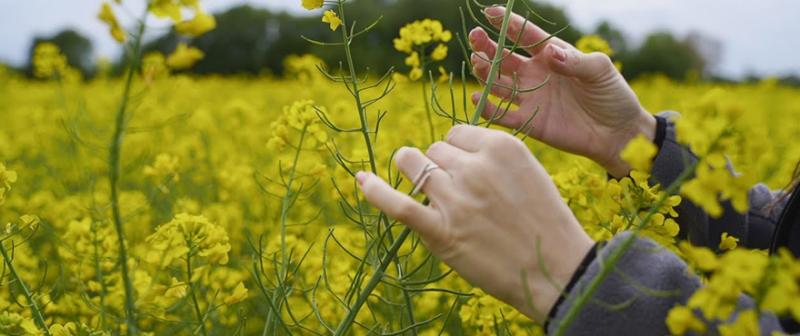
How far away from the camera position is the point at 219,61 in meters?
24.7

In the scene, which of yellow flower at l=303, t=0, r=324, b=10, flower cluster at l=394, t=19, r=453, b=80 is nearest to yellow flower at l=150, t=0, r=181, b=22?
yellow flower at l=303, t=0, r=324, b=10

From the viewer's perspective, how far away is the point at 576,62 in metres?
1.49

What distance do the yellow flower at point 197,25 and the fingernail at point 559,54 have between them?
2.33ft

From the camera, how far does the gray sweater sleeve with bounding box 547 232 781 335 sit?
95cm

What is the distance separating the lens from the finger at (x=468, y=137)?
0.95 meters

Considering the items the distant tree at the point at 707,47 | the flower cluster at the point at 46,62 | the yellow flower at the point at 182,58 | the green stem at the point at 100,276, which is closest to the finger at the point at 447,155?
the yellow flower at the point at 182,58

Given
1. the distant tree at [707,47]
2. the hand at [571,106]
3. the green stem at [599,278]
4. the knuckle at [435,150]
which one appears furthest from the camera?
the distant tree at [707,47]

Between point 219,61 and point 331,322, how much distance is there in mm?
23441

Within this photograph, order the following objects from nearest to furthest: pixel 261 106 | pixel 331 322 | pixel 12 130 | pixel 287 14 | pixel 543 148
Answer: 1. pixel 331 322
2. pixel 543 148
3. pixel 12 130
4. pixel 261 106
5. pixel 287 14

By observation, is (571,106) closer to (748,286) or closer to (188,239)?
(188,239)

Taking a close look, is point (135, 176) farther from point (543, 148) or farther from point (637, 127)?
point (637, 127)

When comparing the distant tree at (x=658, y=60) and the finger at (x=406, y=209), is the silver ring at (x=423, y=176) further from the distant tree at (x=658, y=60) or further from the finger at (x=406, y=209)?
the distant tree at (x=658, y=60)

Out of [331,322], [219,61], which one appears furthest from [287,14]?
[331,322]

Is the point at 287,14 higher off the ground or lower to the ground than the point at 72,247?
lower
